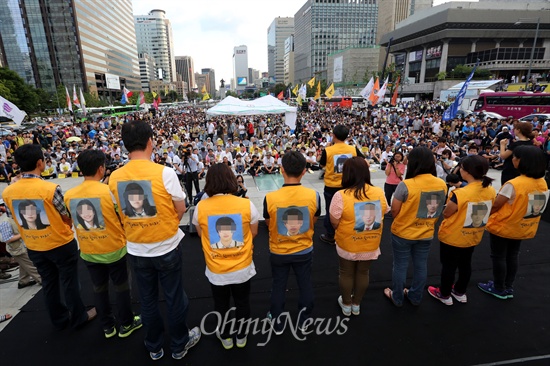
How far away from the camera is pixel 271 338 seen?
9.54ft

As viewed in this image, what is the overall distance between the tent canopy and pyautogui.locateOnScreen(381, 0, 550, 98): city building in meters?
52.9

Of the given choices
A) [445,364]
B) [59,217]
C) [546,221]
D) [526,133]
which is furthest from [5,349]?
[546,221]

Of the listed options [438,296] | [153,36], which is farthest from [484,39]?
[153,36]

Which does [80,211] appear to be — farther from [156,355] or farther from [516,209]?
[516,209]

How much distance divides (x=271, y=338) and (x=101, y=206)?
204 cm

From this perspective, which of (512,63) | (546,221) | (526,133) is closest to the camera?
(526,133)

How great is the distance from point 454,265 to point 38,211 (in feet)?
13.9

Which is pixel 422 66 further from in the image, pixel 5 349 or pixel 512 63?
pixel 5 349

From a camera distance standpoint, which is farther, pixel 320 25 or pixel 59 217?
pixel 320 25

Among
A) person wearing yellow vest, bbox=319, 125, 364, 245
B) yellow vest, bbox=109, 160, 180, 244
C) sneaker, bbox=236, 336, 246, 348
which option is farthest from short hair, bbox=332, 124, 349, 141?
sneaker, bbox=236, 336, 246, 348

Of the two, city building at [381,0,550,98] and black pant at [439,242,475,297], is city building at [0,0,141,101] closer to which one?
city building at [381,0,550,98]

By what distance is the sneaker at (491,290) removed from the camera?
11.0 feet

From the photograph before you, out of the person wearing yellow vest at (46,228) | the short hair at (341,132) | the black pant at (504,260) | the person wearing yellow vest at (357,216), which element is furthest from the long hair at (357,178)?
the person wearing yellow vest at (46,228)

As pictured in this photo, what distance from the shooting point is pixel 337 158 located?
421 centimetres
